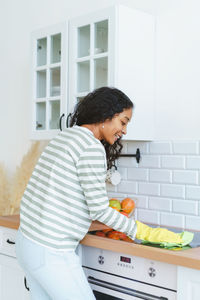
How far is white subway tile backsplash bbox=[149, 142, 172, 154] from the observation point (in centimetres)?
257

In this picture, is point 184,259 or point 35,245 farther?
point 35,245

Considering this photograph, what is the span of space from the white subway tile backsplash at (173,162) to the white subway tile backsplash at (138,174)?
0.47 feet

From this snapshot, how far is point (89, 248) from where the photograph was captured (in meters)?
2.12

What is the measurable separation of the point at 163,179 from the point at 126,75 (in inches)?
26.0

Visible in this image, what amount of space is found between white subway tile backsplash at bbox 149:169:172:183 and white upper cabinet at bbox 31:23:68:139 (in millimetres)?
634

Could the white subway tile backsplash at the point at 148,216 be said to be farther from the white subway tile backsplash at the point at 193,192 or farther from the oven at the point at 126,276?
the oven at the point at 126,276

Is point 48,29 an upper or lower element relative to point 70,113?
upper

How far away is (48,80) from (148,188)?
94cm

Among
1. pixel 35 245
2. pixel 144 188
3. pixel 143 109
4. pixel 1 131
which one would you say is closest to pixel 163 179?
pixel 144 188

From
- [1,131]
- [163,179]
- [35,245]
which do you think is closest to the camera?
A: [35,245]

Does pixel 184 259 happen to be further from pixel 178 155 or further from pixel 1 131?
pixel 1 131

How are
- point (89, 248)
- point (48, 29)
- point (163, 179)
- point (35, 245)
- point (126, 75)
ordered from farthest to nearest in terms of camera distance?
point (48, 29) < point (163, 179) < point (126, 75) < point (89, 248) < point (35, 245)

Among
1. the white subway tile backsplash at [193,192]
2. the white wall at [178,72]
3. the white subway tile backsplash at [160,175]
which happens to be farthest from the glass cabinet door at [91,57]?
the white subway tile backsplash at [193,192]

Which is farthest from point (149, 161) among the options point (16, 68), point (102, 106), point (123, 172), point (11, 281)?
point (16, 68)
